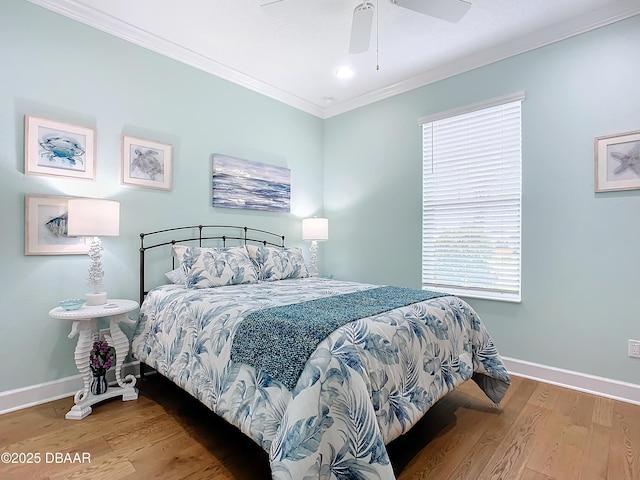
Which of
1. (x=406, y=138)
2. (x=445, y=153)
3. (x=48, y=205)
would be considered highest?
(x=406, y=138)

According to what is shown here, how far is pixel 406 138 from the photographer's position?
12.0 feet

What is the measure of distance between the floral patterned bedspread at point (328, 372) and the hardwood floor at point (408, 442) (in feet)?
0.91

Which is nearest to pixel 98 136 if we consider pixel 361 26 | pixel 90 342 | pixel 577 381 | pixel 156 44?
pixel 156 44

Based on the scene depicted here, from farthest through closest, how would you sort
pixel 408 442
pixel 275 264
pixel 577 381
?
pixel 275 264 → pixel 577 381 → pixel 408 442

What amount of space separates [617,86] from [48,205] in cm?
423

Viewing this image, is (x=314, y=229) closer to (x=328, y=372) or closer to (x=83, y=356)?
(x=83, y=356)

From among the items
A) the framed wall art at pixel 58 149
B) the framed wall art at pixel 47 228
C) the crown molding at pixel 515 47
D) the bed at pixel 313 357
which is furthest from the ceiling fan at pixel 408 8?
the framed wall art at pixel 47 228

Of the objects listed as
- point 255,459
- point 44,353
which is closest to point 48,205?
point 44,353

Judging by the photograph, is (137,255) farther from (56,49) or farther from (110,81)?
(56,49)

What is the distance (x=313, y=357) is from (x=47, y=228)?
224 cm

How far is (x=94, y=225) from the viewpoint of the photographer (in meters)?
2.23

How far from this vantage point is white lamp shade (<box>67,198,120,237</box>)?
220cm

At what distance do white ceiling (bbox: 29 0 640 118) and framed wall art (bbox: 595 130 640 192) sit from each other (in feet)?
2.95

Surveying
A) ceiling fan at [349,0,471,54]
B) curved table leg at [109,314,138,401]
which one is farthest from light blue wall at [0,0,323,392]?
ceiling fan at [349,0,471,54]
